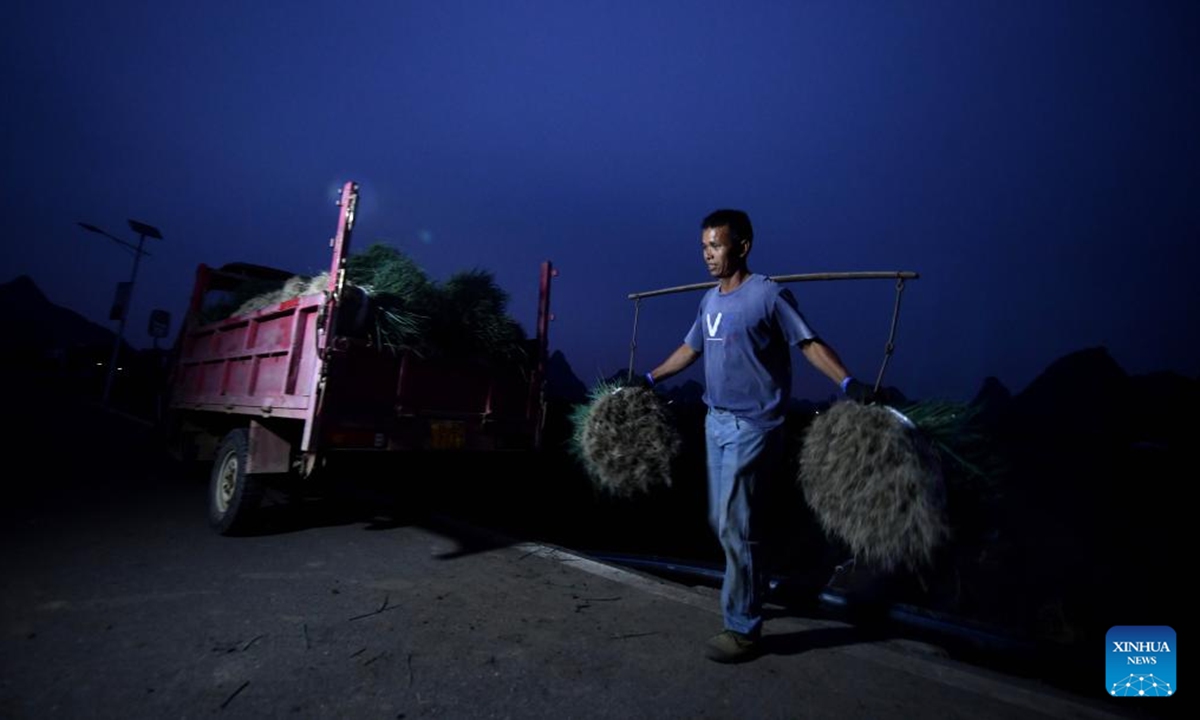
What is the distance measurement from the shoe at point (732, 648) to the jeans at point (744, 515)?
31mm

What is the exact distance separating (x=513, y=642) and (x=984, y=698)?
2.06m

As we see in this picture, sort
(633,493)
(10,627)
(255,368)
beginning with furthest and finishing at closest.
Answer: (255,368), (633,493), (10,627)

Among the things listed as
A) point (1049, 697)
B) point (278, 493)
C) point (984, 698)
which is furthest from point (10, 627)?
point (1049, 697)

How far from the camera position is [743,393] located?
2.49 m

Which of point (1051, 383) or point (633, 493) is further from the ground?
point (1051, 383)

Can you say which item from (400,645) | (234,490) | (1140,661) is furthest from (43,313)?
(1140,661)

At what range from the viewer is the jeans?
2.34m

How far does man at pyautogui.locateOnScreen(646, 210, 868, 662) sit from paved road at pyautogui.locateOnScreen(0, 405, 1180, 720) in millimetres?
317

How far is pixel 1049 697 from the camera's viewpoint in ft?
6.68

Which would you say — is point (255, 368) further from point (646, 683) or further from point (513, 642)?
point (646, 683)

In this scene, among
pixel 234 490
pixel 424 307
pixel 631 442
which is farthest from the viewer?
pixel 424 307

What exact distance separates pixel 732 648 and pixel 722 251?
1.96 meters

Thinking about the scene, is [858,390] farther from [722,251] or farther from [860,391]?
[722,251]

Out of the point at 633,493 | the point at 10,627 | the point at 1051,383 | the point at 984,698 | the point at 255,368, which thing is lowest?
the point at 10,627
